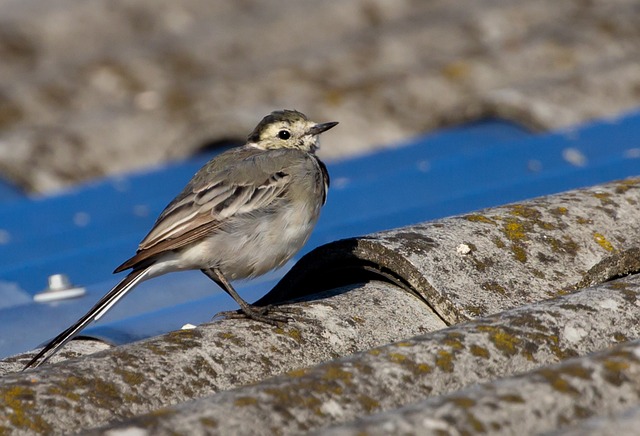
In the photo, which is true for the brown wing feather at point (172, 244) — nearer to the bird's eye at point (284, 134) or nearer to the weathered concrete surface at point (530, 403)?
the bird's eye at point (284, 134)

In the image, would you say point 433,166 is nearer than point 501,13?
Yes

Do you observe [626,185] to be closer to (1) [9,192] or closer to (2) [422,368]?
(2) [422,368]

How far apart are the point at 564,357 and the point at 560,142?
13.7 ft

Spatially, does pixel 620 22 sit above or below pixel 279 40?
below

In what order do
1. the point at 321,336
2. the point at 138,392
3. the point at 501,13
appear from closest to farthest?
the point at 138,392 < the point at 321,336 < the point at 501,13

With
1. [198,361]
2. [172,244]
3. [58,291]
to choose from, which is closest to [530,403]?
[198,361]

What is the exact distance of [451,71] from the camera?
9.90m

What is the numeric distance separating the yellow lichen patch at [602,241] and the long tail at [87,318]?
74.9 inches

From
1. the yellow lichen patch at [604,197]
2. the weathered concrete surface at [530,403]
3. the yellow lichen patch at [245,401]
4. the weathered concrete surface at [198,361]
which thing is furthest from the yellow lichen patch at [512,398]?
the yellow lichen patch at [604,197]

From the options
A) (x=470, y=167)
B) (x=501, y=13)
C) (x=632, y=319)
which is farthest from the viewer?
(x=501, y=13)

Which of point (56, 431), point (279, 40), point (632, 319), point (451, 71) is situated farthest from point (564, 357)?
point (279, 40)

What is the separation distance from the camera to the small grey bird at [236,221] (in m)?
5.16

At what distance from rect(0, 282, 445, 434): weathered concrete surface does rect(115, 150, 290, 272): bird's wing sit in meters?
0.71

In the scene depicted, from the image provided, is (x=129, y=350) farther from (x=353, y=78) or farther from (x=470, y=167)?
(x=353, y=78)
